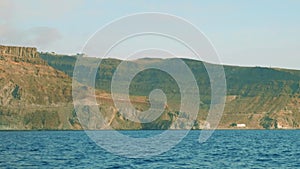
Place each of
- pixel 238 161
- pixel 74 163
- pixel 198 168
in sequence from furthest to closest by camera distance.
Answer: pixel 238 161 → pixel 74 163 → pixel 198 168

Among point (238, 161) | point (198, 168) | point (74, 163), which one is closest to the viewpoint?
point (198, 168)

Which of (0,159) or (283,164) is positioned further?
(0,159)

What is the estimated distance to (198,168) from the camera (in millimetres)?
79938

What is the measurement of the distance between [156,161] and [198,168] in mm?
12377

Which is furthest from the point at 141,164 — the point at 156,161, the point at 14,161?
the point at 14,161

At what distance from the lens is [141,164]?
277 ft

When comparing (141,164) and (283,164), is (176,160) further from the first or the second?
(283,164)

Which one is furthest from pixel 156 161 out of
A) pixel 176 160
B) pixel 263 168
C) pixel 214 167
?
pixel 263 168

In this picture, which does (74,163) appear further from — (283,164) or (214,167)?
(283,164)

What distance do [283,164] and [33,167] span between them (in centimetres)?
3995

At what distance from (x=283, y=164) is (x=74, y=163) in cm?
3403

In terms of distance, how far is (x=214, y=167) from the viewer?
3226 inches

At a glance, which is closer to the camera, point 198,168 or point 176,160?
point 198,168

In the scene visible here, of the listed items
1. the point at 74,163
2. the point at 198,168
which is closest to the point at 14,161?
the point at 74,163
